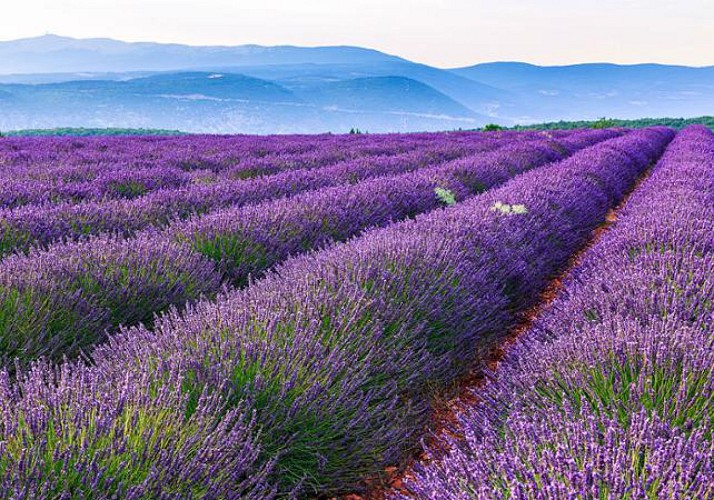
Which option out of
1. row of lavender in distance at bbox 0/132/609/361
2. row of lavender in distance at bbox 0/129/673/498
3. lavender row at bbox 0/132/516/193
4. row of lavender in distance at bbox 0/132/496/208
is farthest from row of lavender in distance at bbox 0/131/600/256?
row of lavender in distance at bbox 0/129/673/498

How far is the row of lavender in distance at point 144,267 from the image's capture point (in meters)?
2.88

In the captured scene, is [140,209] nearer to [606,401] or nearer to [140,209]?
[140,209]

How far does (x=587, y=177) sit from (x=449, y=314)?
571 centimetres

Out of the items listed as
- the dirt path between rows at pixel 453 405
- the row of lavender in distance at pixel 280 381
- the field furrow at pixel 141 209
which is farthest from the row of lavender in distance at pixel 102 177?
the dirt path between rows at pixel 453 405

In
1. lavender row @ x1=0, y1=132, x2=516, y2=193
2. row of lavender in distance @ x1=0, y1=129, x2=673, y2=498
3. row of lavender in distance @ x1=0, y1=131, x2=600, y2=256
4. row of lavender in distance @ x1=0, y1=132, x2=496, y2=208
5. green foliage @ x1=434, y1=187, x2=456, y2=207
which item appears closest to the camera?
row of lavender in distance @ x1=0, y1=129, x2=673, y2=498

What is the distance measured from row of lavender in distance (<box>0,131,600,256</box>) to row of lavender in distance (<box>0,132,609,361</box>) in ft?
1.13

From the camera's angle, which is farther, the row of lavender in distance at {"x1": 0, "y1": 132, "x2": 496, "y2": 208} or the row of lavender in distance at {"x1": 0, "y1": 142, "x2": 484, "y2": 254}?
the row of lavender in distance at {"x1": 0, "y1": 132, "x2": 496, "y2": 208}

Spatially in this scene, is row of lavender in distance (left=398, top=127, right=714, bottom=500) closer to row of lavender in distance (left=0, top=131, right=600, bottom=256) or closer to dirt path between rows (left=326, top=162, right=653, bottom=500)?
dirt path between rows (left=326, top=162, right=653, bottom=500)

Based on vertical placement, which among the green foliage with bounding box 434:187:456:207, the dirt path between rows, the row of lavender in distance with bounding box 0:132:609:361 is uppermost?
the green foliage with bounding box 434:187:456:207

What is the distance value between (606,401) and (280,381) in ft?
3.45

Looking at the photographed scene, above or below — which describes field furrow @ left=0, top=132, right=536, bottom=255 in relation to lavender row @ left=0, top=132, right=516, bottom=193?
below

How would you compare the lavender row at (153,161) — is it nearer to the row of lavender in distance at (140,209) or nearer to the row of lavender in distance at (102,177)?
the row of lavender in distance at (102,177)

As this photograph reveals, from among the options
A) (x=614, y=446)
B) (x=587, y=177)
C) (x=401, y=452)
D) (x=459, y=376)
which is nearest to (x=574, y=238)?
(x=587, y=177)

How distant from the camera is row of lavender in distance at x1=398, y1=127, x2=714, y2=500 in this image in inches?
51.8
